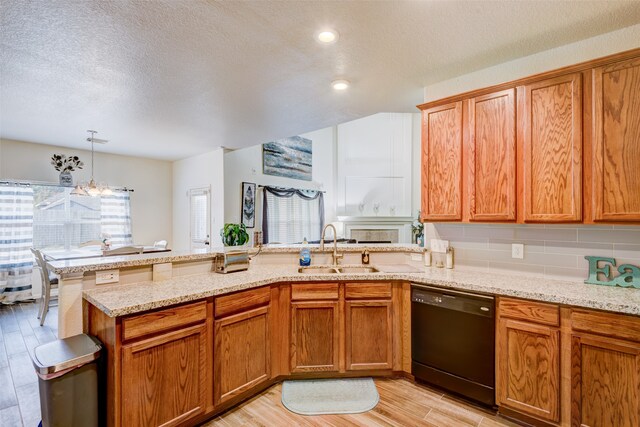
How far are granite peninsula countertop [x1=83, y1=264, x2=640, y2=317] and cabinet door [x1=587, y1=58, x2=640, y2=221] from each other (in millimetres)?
514

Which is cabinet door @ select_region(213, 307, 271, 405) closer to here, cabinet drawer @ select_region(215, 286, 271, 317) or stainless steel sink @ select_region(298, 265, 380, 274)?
cabinet drawer @ select_region(215, 286, 271, 317)

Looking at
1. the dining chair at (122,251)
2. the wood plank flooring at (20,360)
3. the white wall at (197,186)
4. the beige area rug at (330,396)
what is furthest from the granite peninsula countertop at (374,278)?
the white wall at (197,186)

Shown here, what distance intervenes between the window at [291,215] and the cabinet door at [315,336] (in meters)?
4.17

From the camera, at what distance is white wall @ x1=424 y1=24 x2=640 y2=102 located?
209 cm

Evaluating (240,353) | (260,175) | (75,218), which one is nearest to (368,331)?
(240,353)

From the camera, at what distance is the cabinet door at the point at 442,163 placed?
2527 millimetres

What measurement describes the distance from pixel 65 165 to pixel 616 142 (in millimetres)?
7218

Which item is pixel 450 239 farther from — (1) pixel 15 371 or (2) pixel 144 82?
(1) pixel 15 371

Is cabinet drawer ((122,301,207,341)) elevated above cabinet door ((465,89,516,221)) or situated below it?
below

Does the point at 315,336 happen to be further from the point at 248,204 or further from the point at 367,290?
the point at 248,204

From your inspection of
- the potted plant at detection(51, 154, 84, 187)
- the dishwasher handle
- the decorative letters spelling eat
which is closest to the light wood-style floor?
the dishwasher handle

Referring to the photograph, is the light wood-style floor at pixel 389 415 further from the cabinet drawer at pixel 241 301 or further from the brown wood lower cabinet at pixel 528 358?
the cabinet drawer at pixel 241 301

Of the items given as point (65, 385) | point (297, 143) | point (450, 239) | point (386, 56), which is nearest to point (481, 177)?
point (450, 239)

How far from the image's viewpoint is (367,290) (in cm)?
253
